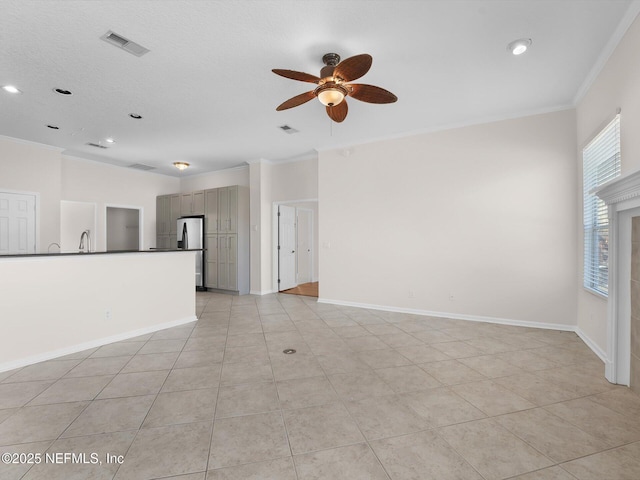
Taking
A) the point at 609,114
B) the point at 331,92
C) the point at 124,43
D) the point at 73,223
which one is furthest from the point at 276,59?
the point at 73,223

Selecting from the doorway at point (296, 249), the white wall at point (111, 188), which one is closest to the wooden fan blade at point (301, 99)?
the doorway at point (296, 249)

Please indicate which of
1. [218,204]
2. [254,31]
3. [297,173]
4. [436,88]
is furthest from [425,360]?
[218,204]

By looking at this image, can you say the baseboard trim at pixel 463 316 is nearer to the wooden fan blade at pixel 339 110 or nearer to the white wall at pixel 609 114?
the white wall at pixel 609 114

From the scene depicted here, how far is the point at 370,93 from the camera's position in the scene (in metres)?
2.81

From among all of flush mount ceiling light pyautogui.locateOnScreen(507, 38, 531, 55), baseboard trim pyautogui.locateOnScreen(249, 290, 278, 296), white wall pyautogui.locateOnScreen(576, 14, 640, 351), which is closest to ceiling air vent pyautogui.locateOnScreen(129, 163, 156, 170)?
baseboard trim pyautogui.locateOnScreen(249, 290, 278, 296)

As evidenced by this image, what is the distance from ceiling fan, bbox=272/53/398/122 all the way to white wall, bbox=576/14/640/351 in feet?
6.15

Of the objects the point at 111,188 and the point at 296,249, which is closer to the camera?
the point at 111,188

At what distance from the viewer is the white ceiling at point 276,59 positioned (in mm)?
2312

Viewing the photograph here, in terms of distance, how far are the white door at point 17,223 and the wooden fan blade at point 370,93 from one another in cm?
587

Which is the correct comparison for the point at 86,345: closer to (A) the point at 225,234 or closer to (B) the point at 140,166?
(A) the point at 225,234

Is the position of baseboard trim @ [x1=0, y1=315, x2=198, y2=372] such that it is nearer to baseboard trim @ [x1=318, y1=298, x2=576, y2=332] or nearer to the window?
baseboard trim @ [x1=318, y1=298, x2=576, y2=332]

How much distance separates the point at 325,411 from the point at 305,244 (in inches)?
236

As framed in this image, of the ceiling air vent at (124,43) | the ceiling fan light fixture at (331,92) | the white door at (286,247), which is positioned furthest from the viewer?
the white door at (286,247)

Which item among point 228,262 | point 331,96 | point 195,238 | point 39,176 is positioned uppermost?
point 331,96
